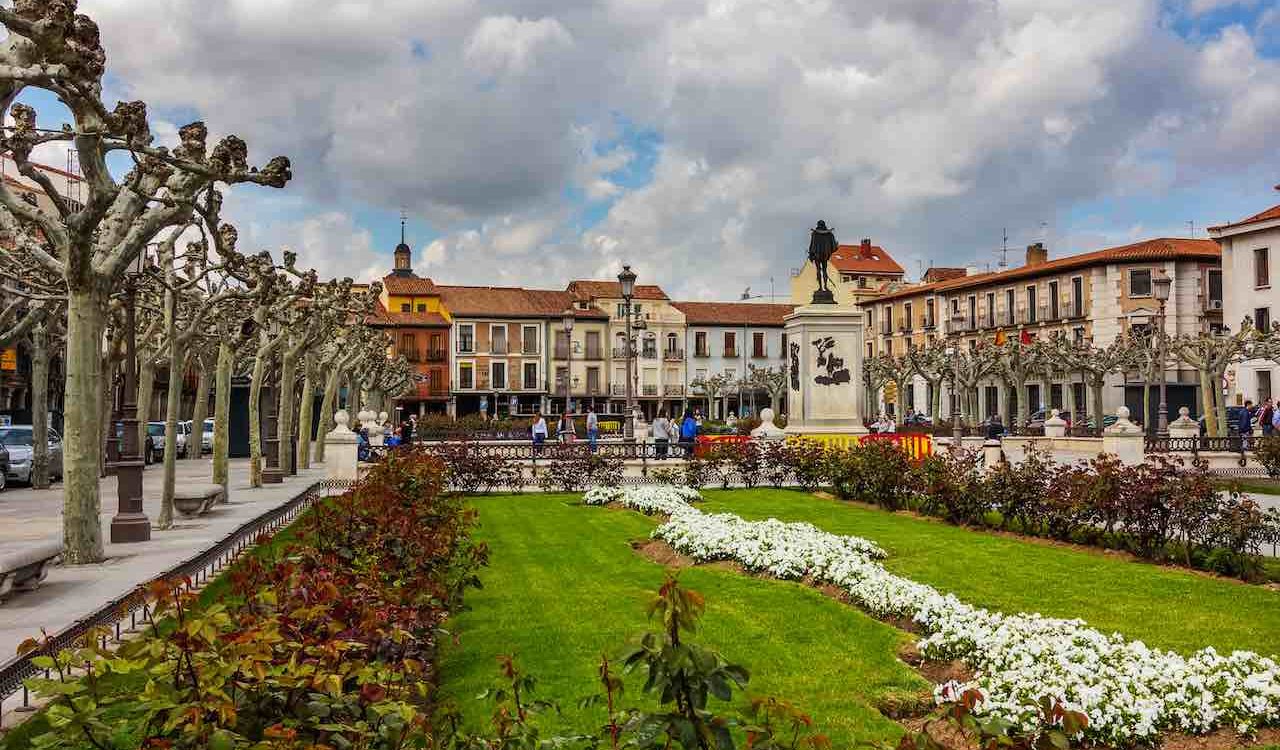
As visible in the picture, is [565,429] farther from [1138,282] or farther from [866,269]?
[866,269]

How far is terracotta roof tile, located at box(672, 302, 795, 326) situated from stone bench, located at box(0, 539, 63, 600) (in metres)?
81.0

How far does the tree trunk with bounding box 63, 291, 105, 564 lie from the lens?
11719 millimetres

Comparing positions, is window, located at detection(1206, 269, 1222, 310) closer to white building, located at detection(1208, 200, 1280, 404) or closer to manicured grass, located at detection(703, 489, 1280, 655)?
white building, located at detection(1208, 200, 1280, 404)

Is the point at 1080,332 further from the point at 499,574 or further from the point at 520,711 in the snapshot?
the point at 520,711

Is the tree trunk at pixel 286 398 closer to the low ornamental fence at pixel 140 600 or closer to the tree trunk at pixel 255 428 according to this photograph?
the tree trunk at pixel 255 428

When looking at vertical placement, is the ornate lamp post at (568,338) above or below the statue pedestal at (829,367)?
above

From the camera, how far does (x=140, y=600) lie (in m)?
4.40

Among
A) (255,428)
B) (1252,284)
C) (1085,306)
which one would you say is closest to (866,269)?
(1085,306)

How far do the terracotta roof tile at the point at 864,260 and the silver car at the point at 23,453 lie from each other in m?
72.4

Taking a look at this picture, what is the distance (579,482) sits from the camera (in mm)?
24734

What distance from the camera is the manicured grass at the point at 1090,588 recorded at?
354 inches

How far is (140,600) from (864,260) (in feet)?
Answer: 313

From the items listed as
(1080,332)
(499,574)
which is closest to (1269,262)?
(1080,332)

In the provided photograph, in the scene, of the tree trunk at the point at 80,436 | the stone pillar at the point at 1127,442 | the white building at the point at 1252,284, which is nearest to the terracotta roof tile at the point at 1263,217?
the white building at the point at 1252,284
